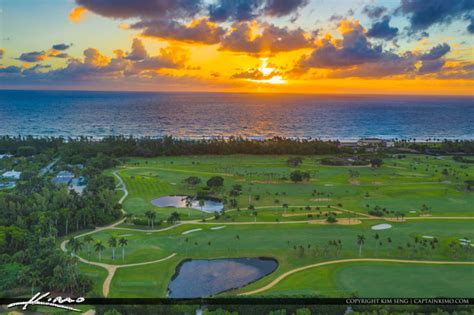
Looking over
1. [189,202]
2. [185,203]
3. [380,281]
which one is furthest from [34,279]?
[380,281]

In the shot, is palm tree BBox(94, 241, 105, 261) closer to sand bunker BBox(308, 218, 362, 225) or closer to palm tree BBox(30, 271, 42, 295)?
palm tree BBox(30, 271, 42, 295)

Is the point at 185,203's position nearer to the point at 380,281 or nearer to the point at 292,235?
the point at 292,235

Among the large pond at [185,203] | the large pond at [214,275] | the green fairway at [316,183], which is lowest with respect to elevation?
the large pond at [214,275]

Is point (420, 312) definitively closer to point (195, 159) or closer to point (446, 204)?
point (446, 204)

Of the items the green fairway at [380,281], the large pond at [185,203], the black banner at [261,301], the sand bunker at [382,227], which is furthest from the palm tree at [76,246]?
the sand bunker at [382,227]

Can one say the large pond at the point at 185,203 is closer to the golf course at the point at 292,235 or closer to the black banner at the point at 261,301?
the golf course at the point at 292,235

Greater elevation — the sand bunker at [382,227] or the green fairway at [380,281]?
the sand bunker at [382,227]

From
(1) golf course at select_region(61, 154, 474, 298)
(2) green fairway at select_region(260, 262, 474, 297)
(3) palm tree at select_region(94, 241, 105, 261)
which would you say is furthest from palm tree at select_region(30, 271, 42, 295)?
(2) green fairway at select_region(260, 262, 474, 297)
